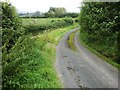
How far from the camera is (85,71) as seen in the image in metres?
20.3

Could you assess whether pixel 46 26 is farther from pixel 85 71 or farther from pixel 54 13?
pixel 54 13

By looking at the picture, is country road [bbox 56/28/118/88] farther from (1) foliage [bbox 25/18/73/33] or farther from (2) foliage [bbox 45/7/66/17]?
(2) foliage [bbox 45/7/66/17]

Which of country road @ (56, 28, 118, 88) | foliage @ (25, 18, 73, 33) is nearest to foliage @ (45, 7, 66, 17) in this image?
foliage @ (25, 18, 73, 33)

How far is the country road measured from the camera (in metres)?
17.0

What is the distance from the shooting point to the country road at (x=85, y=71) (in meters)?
17.0

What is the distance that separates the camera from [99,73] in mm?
19578

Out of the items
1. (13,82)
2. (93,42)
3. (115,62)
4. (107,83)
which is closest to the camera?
(13,82)

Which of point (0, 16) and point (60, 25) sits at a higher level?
point (0, 16)

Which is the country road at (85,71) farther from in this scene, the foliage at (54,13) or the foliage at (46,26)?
the foliage at (54,13)

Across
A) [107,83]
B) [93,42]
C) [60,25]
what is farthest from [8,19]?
[60,25]

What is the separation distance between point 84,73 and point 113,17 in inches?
281

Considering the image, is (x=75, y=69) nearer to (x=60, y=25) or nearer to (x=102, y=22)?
(x=102, y=22)

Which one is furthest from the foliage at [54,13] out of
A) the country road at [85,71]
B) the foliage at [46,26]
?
the country road at [85,71]

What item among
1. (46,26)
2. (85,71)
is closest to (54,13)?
(46,26)
